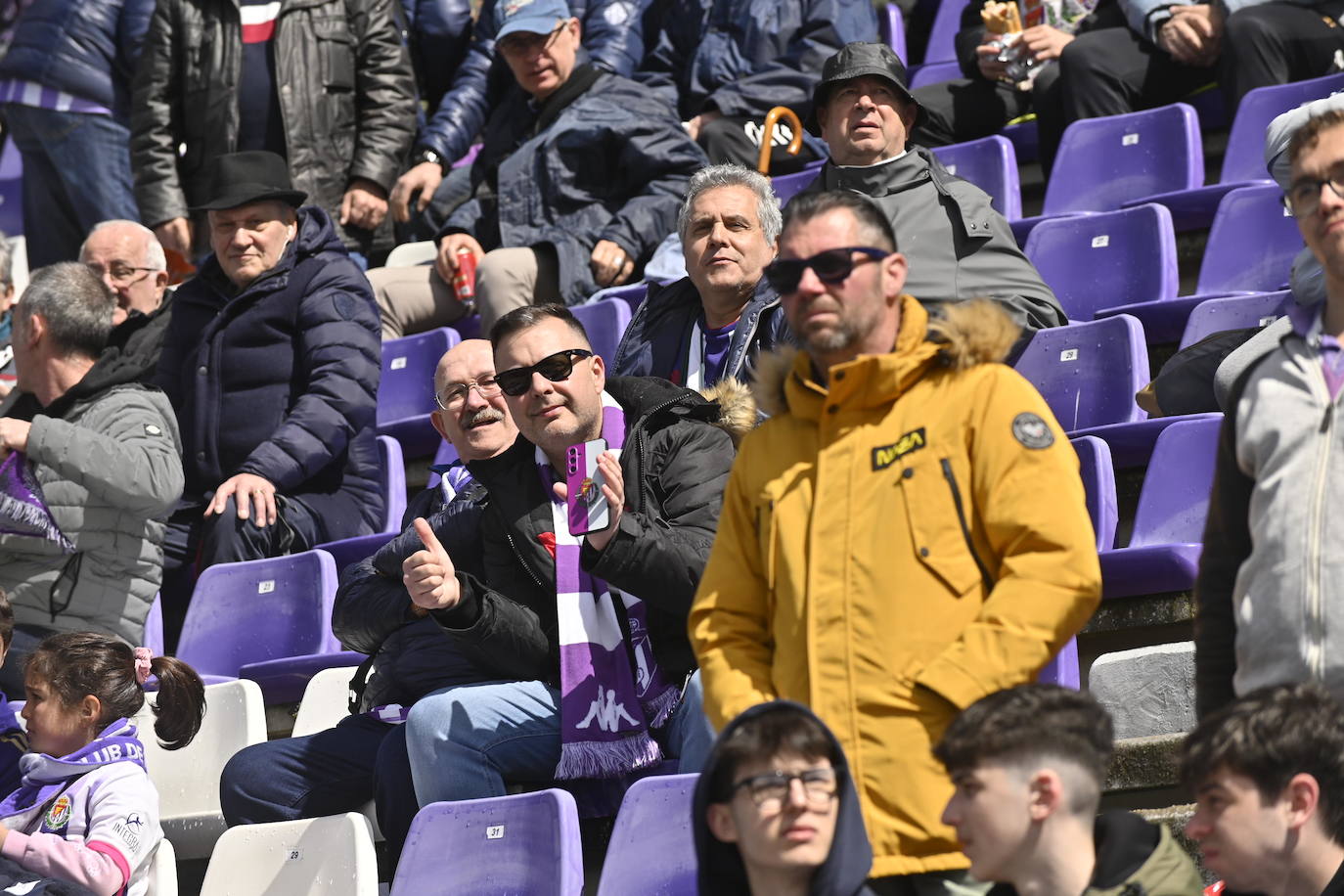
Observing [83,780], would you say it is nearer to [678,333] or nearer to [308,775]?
[308,775]

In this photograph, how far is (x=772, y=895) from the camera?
231 centimetres

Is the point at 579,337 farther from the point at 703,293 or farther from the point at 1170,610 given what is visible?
the point at 1170,610

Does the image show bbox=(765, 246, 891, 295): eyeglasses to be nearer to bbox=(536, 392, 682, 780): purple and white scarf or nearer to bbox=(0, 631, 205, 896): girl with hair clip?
bbox=(536, 392, 682, 780): purple and white scarf

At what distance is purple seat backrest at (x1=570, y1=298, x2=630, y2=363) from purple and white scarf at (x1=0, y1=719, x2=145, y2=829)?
6.67 feet

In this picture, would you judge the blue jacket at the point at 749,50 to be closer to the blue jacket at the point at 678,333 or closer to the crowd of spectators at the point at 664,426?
the crowd of spectators at the point at 664,426

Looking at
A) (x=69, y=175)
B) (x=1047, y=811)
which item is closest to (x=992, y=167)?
(x=1047, y=811)

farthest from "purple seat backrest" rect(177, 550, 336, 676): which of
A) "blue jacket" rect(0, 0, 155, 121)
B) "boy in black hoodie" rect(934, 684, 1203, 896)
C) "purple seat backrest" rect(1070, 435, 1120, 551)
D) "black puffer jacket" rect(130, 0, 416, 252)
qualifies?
"blue jacket" rect(0, 0, 155, 121)

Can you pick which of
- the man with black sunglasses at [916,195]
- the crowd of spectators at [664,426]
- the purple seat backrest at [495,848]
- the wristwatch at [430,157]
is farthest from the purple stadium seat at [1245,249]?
the wristwatch at [430,157]

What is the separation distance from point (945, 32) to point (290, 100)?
8.34 ft

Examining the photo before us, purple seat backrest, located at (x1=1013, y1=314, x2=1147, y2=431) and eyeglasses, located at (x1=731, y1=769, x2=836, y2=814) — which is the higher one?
eyeglasses, located at (x1=731, y1=769, x2=836, y2=814)

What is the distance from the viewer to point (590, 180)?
6258mm

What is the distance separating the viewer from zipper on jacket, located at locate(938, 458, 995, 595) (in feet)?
7.98

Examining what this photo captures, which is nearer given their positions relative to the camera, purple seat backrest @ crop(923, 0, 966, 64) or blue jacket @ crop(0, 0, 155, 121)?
purple seat backrest @ crop(923, 0, 966, 64)

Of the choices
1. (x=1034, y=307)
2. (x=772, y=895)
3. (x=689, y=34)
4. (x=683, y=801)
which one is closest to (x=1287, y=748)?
(x=772, y=895)
